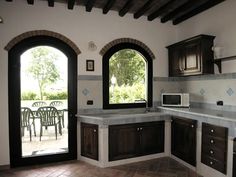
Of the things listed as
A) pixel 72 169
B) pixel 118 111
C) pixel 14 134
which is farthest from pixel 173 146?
pixel 14 134

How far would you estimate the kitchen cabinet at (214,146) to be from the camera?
2611 mm

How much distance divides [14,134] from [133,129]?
2.11 m

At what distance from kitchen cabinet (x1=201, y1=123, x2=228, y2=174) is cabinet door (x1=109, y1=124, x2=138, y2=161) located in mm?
1171

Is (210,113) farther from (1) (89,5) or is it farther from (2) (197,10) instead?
(1) (89,5)

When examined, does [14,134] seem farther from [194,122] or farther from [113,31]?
[194,122]

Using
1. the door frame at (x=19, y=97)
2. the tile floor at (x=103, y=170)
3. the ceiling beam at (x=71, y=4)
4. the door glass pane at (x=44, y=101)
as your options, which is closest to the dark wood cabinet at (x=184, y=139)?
the tile floor at (x=103, y=170)

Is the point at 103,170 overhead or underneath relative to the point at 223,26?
underneath

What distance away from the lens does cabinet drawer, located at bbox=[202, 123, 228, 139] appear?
2598mm

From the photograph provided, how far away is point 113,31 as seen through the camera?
3.96m

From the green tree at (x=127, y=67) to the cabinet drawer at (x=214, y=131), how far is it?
1.75 m

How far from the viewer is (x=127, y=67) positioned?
4184 mm

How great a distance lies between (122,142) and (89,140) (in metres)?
0.61

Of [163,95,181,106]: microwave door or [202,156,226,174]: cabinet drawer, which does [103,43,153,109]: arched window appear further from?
[202,156,226,174]: cabinet drawer

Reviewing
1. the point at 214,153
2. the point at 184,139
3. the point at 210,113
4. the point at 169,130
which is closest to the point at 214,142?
the point at 214,153
